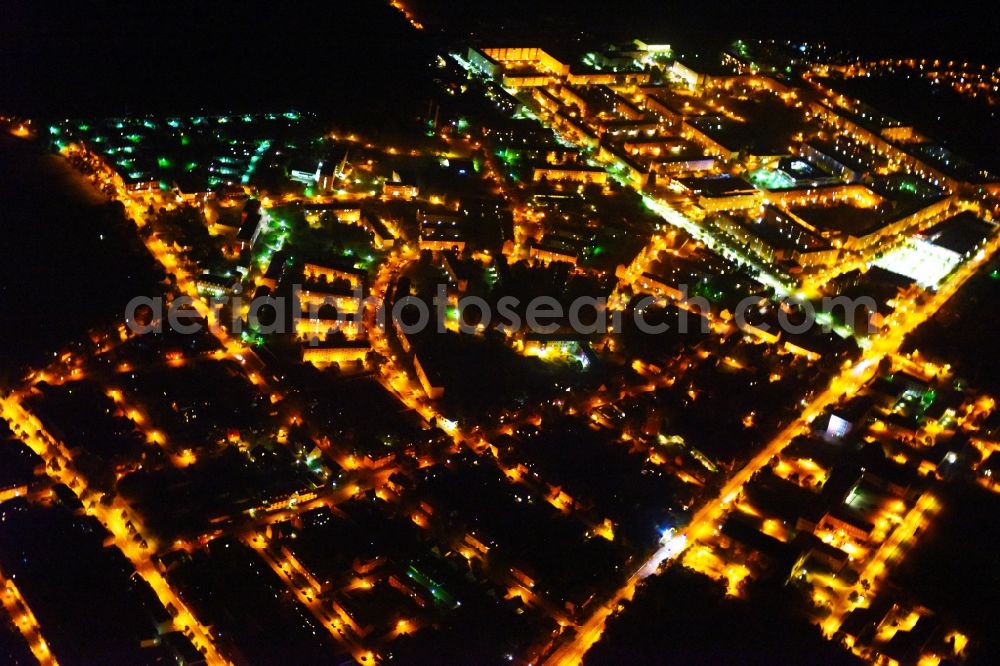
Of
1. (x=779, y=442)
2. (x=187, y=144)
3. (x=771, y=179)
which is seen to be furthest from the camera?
(x=771, y=179)

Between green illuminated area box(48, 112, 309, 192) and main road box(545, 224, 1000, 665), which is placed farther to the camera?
green illuminated area box(48, 112, 309, 192)

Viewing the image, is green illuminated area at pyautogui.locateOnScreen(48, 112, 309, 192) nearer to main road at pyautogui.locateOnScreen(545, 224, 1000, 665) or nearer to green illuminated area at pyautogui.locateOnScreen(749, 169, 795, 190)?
green illuminated area at pyautogui.locateOnScreen(749, 169, 795, 190)

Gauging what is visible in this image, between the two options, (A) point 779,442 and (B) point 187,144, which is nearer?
(A) point 779,442

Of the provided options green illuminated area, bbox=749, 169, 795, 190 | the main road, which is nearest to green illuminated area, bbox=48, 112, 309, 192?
green illuminated area, bbox=749, 169, 795, 190

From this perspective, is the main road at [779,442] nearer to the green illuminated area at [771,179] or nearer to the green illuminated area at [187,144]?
the green illuminated area at [771,179]

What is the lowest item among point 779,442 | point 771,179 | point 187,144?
point 779,442

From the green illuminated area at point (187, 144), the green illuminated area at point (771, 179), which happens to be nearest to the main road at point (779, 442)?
the green illuminated area at point (771, 179)

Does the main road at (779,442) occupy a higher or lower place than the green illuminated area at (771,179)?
lower

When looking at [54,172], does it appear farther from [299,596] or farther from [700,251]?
[700,251]

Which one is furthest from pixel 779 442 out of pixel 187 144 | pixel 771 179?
pixel 187 144

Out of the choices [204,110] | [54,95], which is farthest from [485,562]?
[54,95]

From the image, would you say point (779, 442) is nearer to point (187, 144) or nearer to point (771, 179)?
point (771, 179)
